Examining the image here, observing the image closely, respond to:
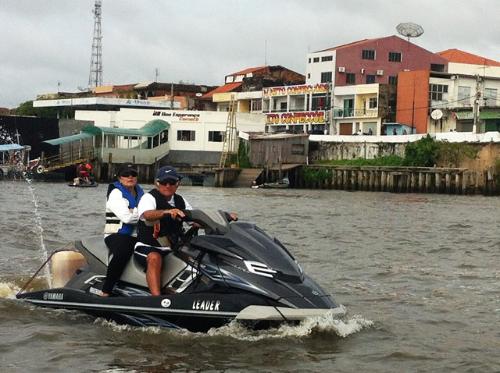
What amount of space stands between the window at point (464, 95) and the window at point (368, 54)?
928 centimetres

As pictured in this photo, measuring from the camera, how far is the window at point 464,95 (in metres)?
62.6

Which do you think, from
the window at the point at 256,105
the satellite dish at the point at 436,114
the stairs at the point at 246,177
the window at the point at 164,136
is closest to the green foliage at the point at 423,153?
the satellite dish at the point at 436,114

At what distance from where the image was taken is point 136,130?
61406mm

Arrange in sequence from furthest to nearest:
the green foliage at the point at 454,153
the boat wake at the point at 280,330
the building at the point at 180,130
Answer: the building at the point at 180,130 → the green foliage at the point at 454,153 → the boat wake at the point at 280,330

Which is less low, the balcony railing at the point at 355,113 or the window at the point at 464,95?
the window at the point at 464,95

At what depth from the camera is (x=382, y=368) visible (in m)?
7.19

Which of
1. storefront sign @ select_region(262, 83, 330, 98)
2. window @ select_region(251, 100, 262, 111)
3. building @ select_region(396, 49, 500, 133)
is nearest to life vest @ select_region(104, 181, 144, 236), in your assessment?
building @ select_region(396, 49, 500, 133)

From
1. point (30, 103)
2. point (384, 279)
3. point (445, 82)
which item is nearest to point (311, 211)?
point (384, 279)

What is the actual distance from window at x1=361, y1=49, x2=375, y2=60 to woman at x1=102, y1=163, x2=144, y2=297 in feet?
204

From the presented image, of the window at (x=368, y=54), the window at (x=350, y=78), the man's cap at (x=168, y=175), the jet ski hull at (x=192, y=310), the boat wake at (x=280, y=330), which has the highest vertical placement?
the window at (x=368, y=54)

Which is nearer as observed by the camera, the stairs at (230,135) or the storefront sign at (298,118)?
the stairs at (230,135)

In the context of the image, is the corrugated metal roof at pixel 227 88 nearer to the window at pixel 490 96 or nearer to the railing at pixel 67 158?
the railing at pixel 67 158

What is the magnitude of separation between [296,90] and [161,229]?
2417 inches

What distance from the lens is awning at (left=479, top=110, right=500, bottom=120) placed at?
5859cm
